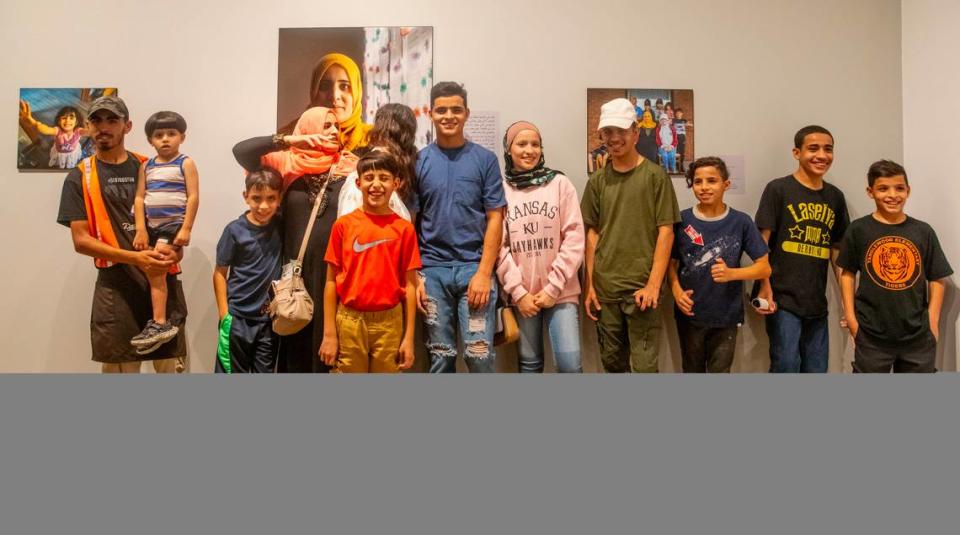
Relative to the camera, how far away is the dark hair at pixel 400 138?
2770 millimetres

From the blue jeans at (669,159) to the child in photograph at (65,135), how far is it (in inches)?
Answer: 118

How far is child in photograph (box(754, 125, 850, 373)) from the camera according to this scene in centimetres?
304

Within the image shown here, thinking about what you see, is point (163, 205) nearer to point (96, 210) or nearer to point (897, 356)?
point (96, 210)

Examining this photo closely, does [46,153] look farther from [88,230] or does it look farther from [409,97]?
[409,97]

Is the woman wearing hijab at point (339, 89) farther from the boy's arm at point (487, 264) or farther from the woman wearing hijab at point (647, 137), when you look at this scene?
the woman wearing hijab at point (647, 137)

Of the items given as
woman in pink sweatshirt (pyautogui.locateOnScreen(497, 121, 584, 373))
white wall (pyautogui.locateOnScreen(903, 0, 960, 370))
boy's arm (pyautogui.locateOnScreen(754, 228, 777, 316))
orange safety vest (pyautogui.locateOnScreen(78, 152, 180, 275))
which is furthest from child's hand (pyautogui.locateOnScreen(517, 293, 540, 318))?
white wall (pyautogui.locateOnScreen(903, 0, 960, 370))

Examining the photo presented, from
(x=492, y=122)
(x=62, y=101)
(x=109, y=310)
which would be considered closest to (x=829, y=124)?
(x=492, y=122)

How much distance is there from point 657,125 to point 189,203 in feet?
7.64

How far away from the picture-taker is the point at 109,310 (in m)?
2.92

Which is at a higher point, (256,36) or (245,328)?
(256,36)

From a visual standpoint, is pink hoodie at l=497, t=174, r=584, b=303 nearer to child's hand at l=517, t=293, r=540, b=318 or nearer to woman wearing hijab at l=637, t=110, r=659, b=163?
child's hand at l=517, t=293, r=540, b=318

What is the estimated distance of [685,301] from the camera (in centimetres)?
288

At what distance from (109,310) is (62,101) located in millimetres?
1221

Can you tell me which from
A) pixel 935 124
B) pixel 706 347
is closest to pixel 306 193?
pixel 706 347
